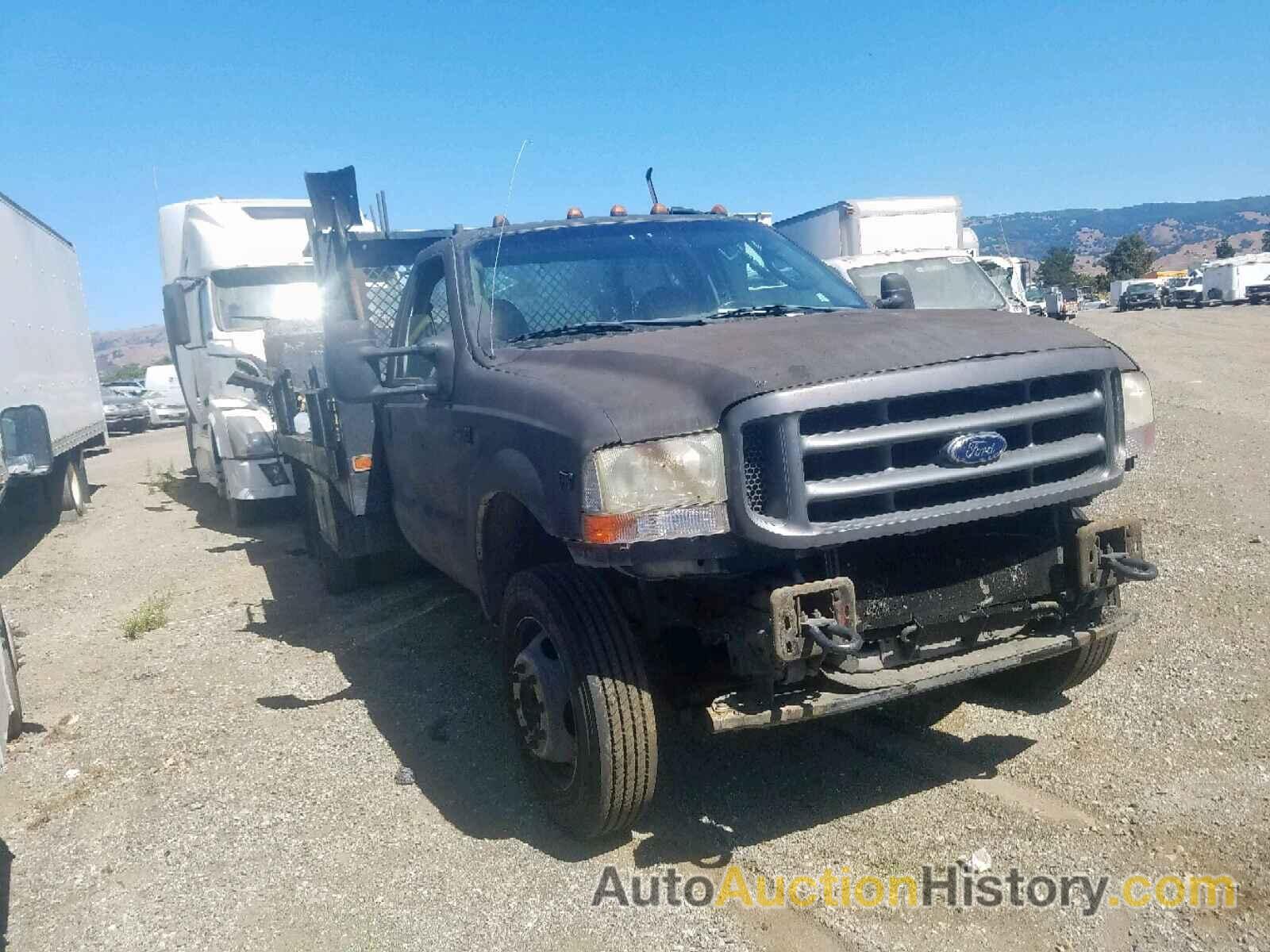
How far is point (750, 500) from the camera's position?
301cm

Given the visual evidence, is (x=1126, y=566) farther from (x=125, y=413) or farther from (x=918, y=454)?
(x=125, y=413)

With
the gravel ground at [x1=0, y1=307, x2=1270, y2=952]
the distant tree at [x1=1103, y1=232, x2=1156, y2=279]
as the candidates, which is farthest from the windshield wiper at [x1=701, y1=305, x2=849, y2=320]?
the distant tree at [x1=1103, y1=232, x2=1156, y2=279]

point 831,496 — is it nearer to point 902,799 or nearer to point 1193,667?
point 902,799

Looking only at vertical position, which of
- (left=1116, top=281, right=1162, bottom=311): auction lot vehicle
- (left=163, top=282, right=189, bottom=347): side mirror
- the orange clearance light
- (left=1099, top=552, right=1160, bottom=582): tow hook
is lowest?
(left=1116, top=281, right=1162, bottom=311): auction lot vehicle

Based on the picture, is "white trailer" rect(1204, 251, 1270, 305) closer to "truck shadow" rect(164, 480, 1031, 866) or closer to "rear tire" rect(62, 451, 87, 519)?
"rear tire" rect(62, 451, 87, 519)

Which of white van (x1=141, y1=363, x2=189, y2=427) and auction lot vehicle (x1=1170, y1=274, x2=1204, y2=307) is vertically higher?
white van (x1=141, y1=363, x2=189, y2=427)

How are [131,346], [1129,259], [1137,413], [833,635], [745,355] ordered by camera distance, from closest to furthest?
[833,635] → [745,355] → [1137,413] → [1129,259] → [131,346]

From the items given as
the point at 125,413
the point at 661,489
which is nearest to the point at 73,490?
the point at 661,489

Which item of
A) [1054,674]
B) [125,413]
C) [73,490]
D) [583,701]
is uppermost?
[125,413]

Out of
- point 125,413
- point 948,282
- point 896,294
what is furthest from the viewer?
point 125,413

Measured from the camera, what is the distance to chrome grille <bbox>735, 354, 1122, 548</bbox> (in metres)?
2.98

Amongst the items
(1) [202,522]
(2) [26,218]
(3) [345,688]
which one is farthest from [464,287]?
(2) [26,218]

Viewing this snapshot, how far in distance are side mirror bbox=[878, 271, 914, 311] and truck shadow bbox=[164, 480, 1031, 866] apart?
187 centimetres

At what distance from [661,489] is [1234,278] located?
5094 centimetres
